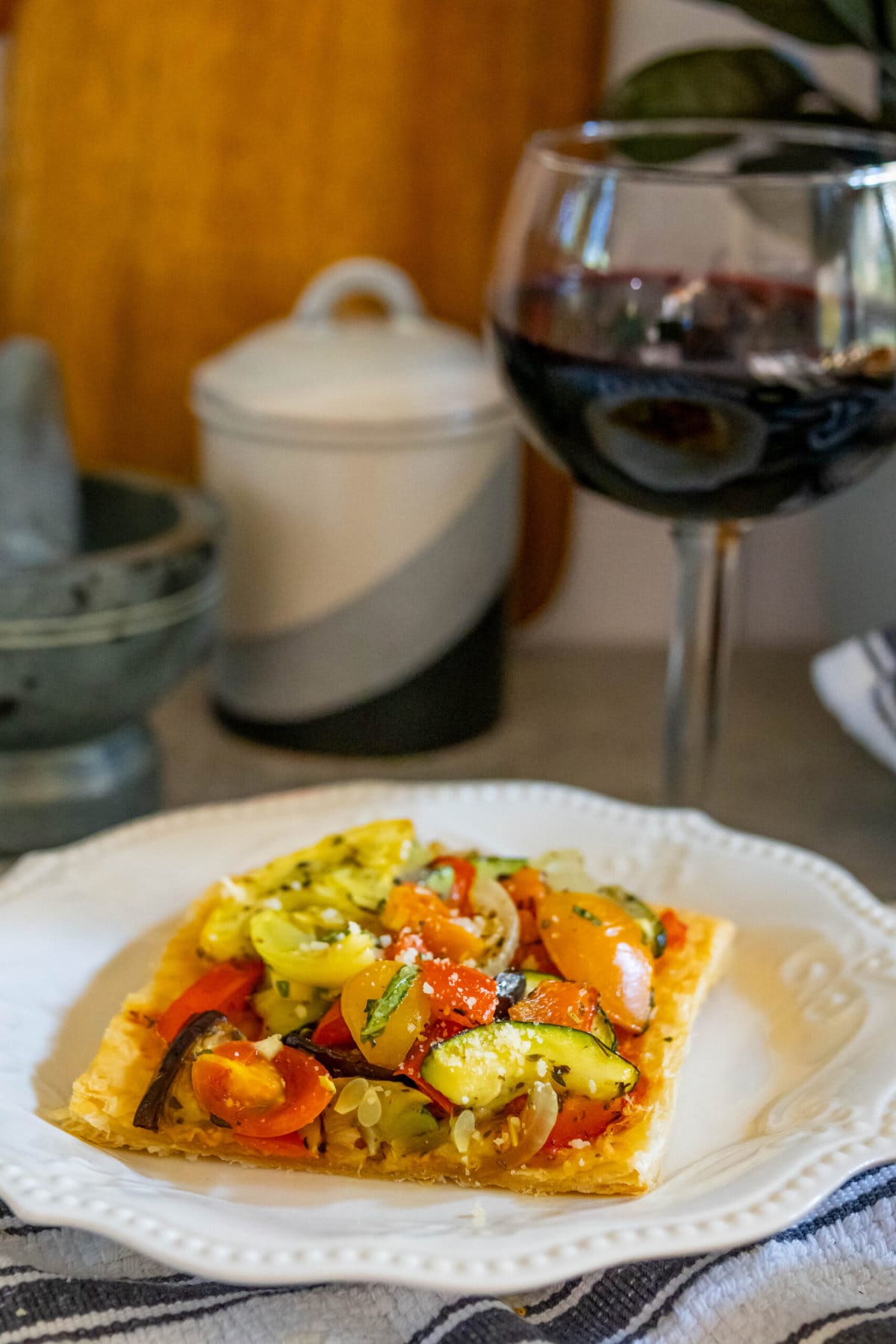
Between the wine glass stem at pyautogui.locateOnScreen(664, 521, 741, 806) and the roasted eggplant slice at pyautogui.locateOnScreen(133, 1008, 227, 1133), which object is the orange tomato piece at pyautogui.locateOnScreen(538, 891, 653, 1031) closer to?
the roasted eggplant slice at pyautogui.locateOnScreen(133, 1008, 227, 1133)

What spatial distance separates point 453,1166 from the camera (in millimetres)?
796

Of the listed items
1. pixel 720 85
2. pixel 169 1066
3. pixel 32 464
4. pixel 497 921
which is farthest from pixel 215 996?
pixel 720 85

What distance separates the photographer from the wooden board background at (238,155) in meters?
1.66

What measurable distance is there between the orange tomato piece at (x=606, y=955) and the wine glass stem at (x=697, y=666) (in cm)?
46

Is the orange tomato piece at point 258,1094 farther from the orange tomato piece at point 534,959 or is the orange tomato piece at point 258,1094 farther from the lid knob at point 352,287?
the lid knob at point 352,287

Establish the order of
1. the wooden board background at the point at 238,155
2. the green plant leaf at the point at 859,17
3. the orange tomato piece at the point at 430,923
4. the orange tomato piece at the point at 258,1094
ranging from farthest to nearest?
the wooden board background at the point at 238,155, the green plant leaf at the point at 859,17, the orange tomato piece at the point at 430,923, the orange tomato piece at the point at 258,1094

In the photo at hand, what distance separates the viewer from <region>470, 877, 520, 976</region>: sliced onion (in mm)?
901

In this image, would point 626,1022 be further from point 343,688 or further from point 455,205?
point 455,205

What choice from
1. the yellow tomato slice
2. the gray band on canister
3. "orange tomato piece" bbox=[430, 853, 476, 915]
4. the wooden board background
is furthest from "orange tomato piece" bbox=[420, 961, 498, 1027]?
the wooden board background

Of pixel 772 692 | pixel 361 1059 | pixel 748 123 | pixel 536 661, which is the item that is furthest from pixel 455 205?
pixel 361 1059

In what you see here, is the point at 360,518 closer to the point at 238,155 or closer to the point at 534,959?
the point at 238,155

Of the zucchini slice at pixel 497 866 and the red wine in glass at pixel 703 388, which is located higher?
the red wine in glass at pixel 703 388

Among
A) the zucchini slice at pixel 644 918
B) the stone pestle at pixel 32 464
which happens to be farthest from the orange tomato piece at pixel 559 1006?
the stone pestle at pixel 32 464

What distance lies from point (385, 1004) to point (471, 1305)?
0.16 meters
